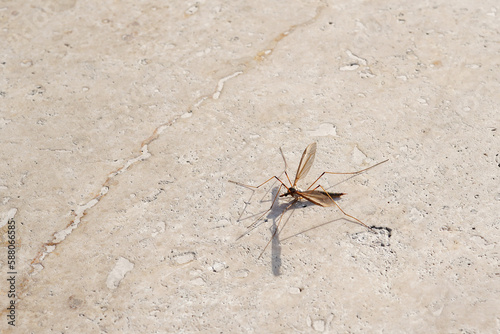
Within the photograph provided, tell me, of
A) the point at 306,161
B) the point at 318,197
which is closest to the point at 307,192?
the point at 318,197

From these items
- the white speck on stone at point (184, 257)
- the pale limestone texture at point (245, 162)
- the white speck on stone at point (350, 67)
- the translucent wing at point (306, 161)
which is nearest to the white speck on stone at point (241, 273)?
the pale limestone texture at point (245, 162)

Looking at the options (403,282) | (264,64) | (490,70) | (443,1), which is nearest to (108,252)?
(403,282)

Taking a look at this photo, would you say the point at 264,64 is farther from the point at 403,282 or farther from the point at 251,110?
the point at 403,282

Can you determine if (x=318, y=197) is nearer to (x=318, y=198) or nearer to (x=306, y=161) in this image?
(x=318, y=198)

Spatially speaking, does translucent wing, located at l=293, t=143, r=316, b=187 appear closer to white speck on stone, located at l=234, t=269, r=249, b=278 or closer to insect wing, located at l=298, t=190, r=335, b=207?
insect wing, located at l=298, t=190, r=335, b=207

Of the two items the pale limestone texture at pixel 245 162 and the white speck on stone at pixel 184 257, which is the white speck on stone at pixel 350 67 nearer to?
the pale limestone texture at pixel 245 162
